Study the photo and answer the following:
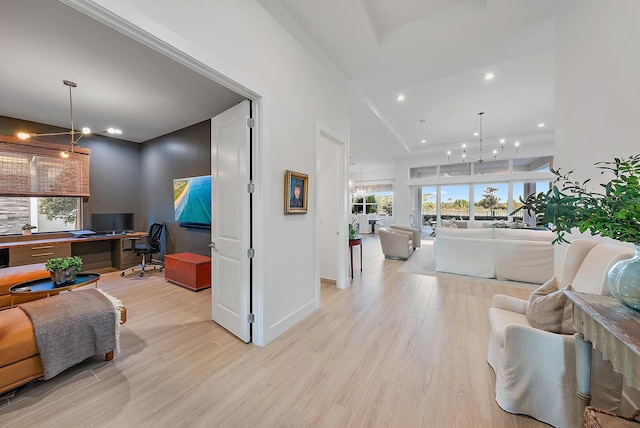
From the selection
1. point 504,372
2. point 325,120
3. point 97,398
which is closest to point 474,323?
point 504,372

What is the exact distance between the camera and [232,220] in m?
2.44

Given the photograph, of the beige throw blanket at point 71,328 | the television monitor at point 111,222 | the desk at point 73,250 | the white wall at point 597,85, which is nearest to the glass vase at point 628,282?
the white wall at point 597,85

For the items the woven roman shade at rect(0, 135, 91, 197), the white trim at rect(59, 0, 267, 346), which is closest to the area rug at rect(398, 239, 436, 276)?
the white trim at rect(59, 0, 267, 346)

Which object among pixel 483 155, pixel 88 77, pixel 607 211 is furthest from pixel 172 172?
pixel 483 155

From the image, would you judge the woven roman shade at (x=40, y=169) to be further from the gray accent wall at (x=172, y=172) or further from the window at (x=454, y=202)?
the window at (x=454, y=202)

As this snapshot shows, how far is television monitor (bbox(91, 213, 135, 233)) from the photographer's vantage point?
5.12m

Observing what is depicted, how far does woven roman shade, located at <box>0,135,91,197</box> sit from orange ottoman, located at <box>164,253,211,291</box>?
2652 mm

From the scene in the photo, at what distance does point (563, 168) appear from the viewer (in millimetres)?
2246

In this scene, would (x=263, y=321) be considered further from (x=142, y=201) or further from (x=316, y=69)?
(x=142, y=201)

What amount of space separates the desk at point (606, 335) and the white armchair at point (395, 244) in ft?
15.0

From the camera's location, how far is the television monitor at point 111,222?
5.12m

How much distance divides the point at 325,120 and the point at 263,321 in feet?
8.38

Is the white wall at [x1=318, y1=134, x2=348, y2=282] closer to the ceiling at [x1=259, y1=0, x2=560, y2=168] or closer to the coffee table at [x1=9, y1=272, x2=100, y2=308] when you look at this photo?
the ceiling at [x1=259, y1=0, x2=560, y2=168]

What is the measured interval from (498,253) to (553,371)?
3321 mm
